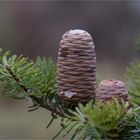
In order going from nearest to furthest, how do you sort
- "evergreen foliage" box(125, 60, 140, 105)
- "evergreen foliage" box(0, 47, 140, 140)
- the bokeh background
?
"evergreen foliage" box(0, 47, 140, 140)
"evergreen foliage" box(125, 60, 140, 105)
the bokeh background

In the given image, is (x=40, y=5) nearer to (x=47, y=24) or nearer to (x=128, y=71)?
(x=47, y=24)

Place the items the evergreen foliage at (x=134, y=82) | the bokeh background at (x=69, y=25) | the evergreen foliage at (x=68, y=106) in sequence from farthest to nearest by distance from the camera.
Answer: the bokeh background at (x=69, y=25), the evergreen foliage at (x=134, y=82), the evergreen foliage at (x=68, y=106)

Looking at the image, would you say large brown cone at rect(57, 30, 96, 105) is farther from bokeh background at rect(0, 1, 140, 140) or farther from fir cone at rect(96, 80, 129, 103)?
bokeh background at rect(0, 1, 140, 140)

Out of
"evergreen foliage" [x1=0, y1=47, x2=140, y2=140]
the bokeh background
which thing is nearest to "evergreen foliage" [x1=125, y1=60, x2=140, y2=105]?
"evergreen foliage" [x1=0, y1=47, x2=140, y2=140]

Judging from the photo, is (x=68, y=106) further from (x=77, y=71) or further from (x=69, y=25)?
(x=69, y=25)

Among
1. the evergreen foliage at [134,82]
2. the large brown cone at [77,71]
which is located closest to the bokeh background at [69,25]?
the evergreen foliage at [134,82]

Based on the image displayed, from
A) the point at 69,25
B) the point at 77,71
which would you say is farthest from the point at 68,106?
the point at 69,25

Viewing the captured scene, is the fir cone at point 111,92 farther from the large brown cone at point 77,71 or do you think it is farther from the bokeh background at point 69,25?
the bokeh background at point 69,25
